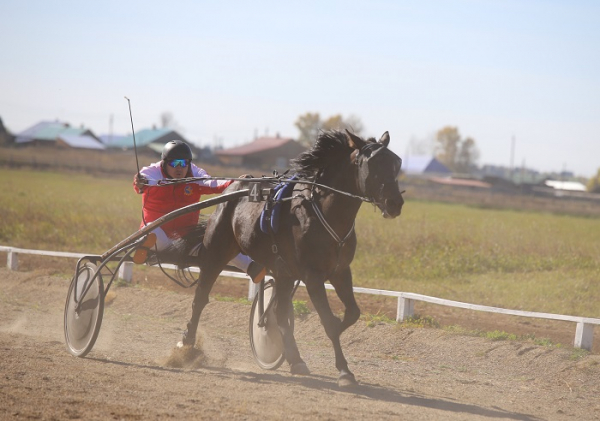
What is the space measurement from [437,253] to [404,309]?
8.50 meters

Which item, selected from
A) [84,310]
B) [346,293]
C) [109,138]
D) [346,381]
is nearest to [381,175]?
[346,293]

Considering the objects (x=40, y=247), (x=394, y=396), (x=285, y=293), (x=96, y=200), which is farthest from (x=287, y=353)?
(x=96, y=200)

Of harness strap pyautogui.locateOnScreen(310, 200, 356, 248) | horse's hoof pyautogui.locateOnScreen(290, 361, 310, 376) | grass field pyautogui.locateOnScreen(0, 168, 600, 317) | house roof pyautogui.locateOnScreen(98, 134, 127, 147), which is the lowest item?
grass field pyautogui.locateOnScreen(0, 168, 600, 317)

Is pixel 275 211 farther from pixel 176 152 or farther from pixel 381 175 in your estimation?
pixel 176 152

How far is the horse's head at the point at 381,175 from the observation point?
20.5ft

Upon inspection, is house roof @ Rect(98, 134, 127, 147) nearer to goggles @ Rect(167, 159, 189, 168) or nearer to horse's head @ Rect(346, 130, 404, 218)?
goggles @ Rect(167, 159, 189, 168)

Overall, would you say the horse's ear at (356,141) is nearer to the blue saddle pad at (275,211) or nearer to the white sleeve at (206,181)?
the blue saddle pad at (275,211)

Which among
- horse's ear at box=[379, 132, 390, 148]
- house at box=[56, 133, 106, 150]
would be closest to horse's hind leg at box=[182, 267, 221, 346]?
horse's ear at box=[379, 132, 390, 148]

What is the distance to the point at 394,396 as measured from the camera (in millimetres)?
6625

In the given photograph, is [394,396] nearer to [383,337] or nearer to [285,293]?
[285,293]

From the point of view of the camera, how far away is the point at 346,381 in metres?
6.75

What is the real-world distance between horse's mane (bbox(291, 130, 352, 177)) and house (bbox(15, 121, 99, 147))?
82.3 metres

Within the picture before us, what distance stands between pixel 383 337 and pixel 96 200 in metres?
21.0

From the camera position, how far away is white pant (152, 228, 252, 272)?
8281 millimetres
